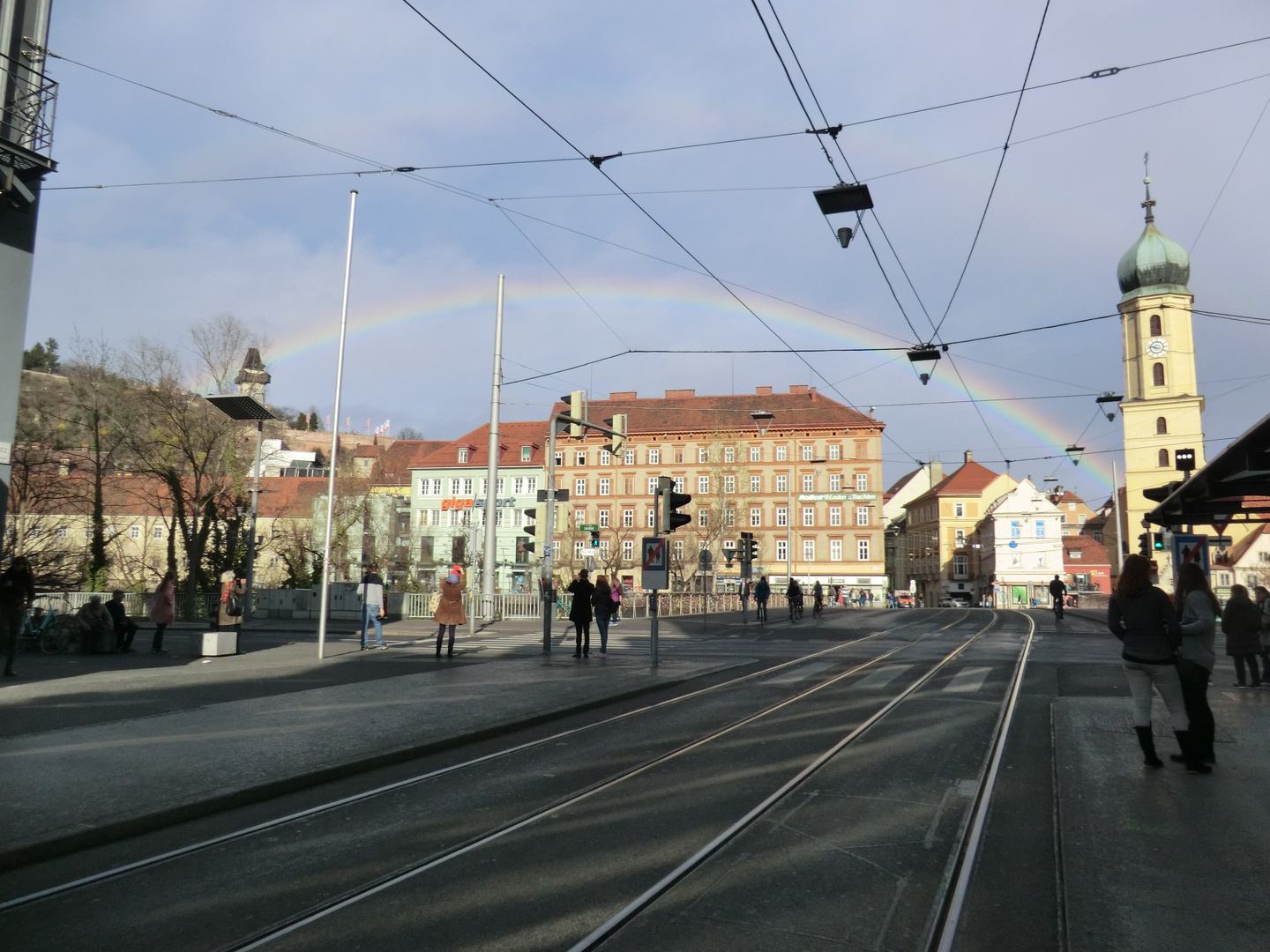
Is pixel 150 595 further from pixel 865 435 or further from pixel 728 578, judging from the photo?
pixel 865 435

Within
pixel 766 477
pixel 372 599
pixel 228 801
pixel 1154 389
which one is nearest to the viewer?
pixel 228 801

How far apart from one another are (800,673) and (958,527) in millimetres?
90256

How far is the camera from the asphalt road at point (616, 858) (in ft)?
15.0

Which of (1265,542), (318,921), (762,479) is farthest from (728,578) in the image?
(318,921)

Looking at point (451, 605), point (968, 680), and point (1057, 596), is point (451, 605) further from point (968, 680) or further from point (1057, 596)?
point (1057, 596)

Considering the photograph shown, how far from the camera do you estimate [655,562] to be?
18500 millimetres

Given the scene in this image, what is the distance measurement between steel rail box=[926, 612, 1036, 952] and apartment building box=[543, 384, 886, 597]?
67.2 meters

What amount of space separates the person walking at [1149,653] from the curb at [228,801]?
245 inches

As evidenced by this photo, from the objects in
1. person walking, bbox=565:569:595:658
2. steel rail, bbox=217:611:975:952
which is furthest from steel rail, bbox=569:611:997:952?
person walking, bbox=565:569:595:658

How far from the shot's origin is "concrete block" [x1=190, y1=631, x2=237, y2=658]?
18156 millimetres

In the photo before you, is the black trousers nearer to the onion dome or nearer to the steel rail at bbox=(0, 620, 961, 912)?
the steel rail at bbox=(0, 620, 961, 912)

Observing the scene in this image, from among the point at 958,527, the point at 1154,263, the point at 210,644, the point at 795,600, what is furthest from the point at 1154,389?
the point at 210,644

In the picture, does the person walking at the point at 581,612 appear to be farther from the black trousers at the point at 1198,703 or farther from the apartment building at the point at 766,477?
the apartment building at the point at 766,477

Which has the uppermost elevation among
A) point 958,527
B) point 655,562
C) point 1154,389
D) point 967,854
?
point 1154,389
